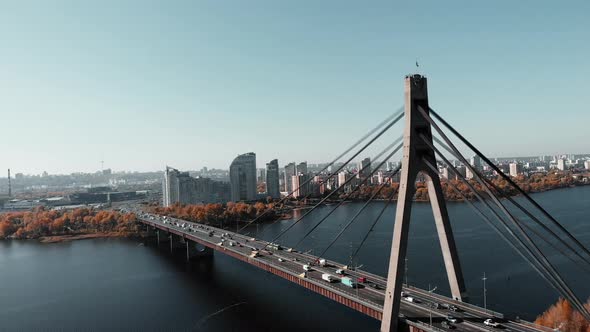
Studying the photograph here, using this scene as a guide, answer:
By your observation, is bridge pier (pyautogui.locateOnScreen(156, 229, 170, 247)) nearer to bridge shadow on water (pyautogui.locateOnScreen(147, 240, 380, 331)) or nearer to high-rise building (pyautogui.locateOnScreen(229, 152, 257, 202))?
bridge shadow on water (pyautogui.locateOnScreen(147, 240, 380, 331))

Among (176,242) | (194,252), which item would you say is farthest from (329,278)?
(176,242)

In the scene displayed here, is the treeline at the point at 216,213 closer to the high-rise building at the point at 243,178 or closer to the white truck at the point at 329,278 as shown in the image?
the high-rise building at the point at 243,178

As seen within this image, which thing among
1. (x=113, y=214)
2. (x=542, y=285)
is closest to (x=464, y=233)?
(x=542, y=285)

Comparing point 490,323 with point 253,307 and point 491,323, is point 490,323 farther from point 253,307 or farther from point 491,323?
point 253,307

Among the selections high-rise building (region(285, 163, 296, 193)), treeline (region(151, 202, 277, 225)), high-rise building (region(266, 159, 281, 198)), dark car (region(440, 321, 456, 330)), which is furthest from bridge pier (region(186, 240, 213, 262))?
high-rise building (region(285, 163, 296, 193))

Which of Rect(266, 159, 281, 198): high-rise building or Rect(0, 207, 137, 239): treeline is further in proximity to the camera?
Rect(266, 159, 281, 198): high-rise building

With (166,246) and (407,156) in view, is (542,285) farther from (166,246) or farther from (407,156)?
(166,246)
